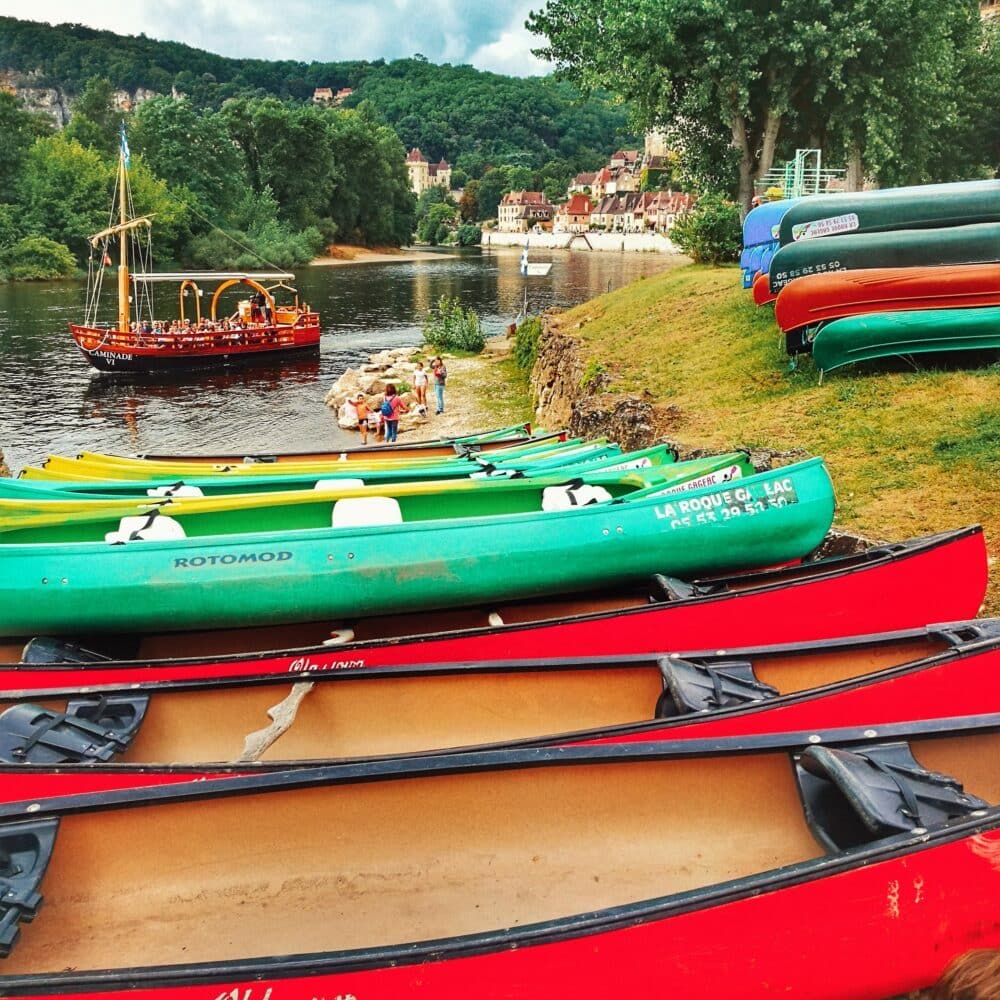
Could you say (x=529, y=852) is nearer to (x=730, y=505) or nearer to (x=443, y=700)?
(x=443, y=700)

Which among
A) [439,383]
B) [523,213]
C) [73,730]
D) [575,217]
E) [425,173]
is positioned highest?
[425,173]

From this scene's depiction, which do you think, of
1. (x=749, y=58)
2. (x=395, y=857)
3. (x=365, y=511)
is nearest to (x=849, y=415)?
(x=365, y=511)

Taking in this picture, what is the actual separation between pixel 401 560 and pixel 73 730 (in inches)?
114

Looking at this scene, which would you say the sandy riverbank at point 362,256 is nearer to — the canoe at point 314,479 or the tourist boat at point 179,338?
the tourist boat at point 179,338

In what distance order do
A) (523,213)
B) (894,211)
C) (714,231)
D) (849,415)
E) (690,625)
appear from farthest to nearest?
(523,213) → (714,231) → (894,211) → (849,415) → (690,625)

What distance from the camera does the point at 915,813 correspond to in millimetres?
3520

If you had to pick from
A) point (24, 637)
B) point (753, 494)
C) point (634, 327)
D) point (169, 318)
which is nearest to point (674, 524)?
point (753, 494)

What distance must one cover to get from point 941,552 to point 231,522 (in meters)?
6.46

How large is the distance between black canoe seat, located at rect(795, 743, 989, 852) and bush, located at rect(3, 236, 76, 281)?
67.3 metres

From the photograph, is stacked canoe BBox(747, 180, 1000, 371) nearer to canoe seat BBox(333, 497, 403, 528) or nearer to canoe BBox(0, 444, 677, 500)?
canoe BBox(0, 444, 677, 500)

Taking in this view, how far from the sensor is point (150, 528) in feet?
25.5

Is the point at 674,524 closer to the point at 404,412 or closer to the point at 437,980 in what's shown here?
the point at 437,980

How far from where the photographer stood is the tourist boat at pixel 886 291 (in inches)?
446

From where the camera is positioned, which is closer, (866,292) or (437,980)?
(437,980)
